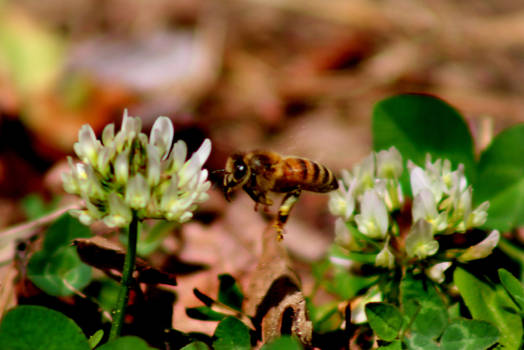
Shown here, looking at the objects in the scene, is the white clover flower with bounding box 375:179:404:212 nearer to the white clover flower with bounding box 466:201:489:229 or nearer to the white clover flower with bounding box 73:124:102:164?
the white clover flower with bounding box 466:201:489:229

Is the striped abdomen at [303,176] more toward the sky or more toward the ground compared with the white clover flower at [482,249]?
more toward the sky

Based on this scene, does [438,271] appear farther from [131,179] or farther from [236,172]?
[131,179]

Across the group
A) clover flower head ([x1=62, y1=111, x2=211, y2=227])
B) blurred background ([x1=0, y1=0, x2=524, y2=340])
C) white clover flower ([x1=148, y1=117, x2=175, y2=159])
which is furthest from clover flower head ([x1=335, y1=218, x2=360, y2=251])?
blurred background ([x1=0, y1=0, x2=524, y2=340])

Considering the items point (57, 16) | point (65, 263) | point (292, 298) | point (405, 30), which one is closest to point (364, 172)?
point (292, 298)

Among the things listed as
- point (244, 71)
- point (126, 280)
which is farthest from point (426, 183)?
point (244, 71)

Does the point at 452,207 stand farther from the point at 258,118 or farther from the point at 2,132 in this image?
the point at 2,132

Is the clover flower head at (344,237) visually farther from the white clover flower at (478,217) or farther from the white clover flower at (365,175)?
the white clover flower at (478,217)

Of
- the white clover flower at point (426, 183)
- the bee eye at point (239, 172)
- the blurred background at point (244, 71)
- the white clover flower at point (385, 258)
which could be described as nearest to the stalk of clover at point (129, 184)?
the bee eye at point (239, 172)
